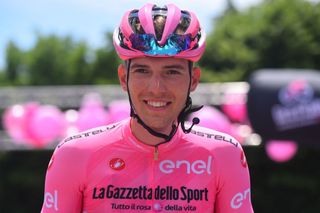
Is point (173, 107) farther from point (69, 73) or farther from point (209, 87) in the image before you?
point (69, 73)

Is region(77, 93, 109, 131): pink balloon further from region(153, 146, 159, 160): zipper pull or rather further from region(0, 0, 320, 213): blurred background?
region(153, 146, 159, 160): zipper pull

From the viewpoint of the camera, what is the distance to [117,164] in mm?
2621

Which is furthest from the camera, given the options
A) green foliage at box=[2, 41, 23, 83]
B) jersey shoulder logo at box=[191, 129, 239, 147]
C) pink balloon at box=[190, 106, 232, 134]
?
green foliage at box=[2, 41, 23, 83]

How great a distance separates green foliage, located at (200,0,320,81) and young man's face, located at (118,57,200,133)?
21936 mm

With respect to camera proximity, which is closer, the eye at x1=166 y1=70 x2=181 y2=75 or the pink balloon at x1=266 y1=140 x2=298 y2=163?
the eye at x1=166 y1=70 x2=181 y2=75

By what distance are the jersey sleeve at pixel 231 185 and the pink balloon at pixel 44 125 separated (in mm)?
10932

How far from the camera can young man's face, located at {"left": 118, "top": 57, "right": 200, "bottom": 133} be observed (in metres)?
2.50

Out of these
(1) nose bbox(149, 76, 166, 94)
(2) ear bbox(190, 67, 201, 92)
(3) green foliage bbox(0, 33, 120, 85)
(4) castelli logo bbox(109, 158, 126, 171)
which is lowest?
(4) castelli logo bbox(109, 158, 126, 171)

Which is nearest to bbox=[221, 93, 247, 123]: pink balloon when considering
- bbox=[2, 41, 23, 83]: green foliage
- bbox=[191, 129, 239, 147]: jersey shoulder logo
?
bbox=[191, 129, 239, 147]: jersey shoulder logo

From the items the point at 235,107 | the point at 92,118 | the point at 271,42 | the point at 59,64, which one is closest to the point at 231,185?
the point at 92,118

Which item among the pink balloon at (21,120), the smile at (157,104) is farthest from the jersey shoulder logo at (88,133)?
the pink balloon at (21,120)

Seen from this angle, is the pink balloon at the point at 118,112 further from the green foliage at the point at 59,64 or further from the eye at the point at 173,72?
the green foliage at the point at 59,64

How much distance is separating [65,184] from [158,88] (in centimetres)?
51

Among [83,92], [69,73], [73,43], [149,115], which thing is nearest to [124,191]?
[149,115]
